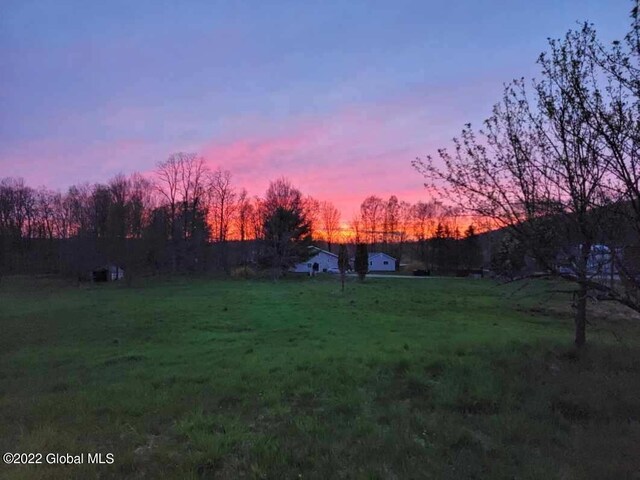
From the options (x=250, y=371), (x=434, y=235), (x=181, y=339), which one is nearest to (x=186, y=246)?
(x=434, y=235)

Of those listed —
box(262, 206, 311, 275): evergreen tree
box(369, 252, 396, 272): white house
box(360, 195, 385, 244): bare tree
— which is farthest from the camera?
box(360, 195, 385, 244): bare tree

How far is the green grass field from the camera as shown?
13.3 ft

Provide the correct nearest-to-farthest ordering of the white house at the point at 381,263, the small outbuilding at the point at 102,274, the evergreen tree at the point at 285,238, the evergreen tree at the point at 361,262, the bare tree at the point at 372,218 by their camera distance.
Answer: the evergreen tree at the point at 361,262
the small outbuilding at the point at 102,274
the evergreen tree at the point at 285,238
the white house at the point at 381,263
the bare tree at the point at 372,218

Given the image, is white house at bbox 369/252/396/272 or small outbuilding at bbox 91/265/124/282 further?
white house at bbox 369/252/396/272

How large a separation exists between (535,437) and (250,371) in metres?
4.75

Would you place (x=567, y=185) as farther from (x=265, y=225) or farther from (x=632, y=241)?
(x=265, y=225)

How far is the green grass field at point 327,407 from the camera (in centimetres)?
407

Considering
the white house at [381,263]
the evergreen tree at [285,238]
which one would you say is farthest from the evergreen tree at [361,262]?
the white house at [381,263]

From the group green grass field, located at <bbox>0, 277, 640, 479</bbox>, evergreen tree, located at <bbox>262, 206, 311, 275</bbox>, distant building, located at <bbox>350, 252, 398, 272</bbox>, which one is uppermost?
evergreen tree, located at <bbox>262, 206, 311, 275</bbox>

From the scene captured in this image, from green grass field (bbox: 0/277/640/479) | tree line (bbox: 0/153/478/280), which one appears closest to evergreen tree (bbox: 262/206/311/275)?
tree line (bbox: 0/153/478/280)

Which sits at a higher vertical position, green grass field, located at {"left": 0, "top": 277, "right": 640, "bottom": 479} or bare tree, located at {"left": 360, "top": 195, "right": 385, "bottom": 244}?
bare tree, located at {"left": 360, "top": 195, "right": 385, "bottom": 244}

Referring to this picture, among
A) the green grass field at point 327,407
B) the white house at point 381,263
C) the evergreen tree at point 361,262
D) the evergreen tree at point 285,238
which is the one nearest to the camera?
the green grass field at point 327,407

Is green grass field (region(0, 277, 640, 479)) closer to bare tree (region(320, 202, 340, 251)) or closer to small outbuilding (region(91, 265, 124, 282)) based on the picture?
small outbuilding (region(91, 265, 124, 282))

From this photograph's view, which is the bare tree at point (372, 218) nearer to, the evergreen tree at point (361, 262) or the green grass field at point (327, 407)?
the evergreen tree at point (361, 262)
